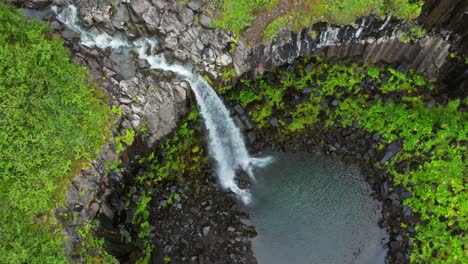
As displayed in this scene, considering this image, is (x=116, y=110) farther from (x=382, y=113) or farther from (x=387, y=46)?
(x=387, y=46)

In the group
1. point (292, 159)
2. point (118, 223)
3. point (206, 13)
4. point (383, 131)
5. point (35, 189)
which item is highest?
point (206, 13)

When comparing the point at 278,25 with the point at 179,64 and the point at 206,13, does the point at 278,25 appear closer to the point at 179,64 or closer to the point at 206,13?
the point at 206,13

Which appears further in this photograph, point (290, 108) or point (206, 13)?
point (290, 108)


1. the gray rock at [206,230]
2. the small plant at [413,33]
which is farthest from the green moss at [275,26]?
the gray rock at [206,230]

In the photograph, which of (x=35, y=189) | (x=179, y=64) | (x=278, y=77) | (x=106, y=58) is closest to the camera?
(x=35, y=189)

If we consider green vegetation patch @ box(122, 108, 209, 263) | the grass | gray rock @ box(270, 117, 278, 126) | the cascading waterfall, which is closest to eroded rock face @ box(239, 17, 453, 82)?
the grass

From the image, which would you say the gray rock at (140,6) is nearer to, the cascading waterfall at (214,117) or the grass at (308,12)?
the cascading waterfall at (214,117)

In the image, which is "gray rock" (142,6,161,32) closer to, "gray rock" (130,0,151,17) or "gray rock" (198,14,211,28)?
"gray rock" (130,0,151,17)

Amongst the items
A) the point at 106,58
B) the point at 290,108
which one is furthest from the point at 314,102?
the point at 106,58
